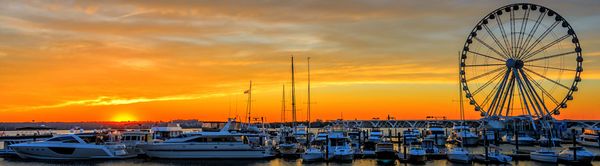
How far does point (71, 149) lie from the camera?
2304 inches

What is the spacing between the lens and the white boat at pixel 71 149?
58438mm

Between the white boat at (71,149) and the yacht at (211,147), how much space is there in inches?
181

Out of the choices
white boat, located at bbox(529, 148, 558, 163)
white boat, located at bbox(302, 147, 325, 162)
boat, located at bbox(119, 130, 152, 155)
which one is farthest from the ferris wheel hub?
boat, located at bbox(119, 130, 152, 155)

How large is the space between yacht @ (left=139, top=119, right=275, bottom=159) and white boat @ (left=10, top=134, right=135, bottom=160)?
460 centimetres

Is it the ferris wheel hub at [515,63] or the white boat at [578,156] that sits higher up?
the ferris wheel hub at [515,63]

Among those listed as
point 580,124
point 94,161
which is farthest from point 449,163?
point 580,124

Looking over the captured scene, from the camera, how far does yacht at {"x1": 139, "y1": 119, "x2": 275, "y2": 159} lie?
57.4 metres

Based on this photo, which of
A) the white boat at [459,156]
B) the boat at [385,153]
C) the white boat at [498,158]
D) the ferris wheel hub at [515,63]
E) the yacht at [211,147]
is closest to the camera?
the white boat at [498,158]

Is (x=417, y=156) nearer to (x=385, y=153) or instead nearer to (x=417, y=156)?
(x=417, y=156)

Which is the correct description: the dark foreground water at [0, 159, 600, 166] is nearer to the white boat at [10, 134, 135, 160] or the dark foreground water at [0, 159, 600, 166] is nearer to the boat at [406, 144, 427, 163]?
the boat at [406, 144, 427, 163]

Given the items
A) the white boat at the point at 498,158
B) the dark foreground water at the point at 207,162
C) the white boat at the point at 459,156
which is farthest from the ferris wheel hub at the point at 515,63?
the white boat at the point at 459,156

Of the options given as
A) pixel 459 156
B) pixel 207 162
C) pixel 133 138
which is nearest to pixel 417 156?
pixel 459 156

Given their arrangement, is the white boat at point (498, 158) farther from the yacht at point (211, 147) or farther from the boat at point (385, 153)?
the yacht at point (211, 147)

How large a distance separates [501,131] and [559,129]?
14.3m
